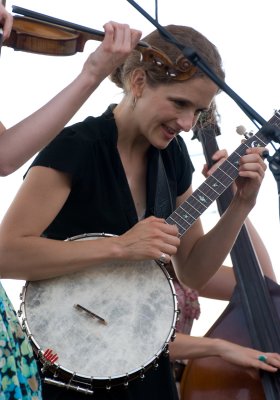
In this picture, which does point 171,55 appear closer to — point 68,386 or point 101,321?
point 101,321

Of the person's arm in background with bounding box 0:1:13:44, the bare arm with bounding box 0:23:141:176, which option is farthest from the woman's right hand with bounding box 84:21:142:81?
the person's arm in background with bounding box 0:1:13:44

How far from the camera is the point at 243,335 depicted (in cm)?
254

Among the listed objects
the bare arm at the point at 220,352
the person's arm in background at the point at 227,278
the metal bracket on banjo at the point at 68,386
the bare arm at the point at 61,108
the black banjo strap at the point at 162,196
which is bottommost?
the metal bracket on banjo at the point at 68,386

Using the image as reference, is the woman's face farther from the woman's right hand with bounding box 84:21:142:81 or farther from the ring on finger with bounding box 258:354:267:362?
the ring on finger with bounding box 258:354:267:362

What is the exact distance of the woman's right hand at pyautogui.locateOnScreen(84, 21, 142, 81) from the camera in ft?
5.89

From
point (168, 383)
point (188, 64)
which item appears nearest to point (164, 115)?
point (188, 64)

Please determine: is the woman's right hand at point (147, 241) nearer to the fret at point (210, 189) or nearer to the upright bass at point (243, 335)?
the fret at point (210, 189)

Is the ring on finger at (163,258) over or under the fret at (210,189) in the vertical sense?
under

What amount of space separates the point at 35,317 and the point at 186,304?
38.0 inches

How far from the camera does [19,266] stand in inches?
82.3

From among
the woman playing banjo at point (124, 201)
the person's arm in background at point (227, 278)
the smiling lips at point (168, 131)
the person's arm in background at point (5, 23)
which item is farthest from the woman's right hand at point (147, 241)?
the person's arm in background at point (227, 278)

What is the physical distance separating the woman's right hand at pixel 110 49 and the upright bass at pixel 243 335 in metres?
0.84

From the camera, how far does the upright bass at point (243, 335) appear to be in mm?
2449

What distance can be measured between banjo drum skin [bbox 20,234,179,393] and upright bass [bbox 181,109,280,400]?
390 millimetres
